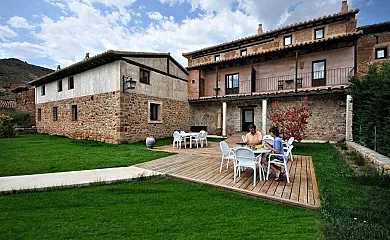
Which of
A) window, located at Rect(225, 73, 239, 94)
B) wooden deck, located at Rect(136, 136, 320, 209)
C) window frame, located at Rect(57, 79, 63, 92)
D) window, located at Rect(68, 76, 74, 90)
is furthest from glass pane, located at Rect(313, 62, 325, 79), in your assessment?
window frame, located at Rect(57, 79, 63, 92)

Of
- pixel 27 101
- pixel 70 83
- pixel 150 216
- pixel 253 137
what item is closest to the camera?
pixel 150 216

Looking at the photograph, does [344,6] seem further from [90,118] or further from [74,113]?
[74,113]

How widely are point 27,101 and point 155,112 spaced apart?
1670cm

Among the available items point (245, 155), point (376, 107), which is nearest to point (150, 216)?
point (245, 155)

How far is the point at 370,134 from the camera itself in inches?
285

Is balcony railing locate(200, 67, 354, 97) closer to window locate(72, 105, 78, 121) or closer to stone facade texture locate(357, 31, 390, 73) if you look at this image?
stone facade texture locate(357, 31, 390, 73)

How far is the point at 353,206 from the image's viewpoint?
3.22 meters

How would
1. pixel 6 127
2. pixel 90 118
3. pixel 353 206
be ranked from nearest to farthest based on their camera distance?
pixel 353 206 < pixel 90 118 < pixel 6 127

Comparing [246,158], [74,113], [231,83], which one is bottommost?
[246,158]

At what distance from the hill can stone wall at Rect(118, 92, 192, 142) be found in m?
33.0

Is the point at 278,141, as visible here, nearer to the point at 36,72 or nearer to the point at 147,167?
the point at 147,167

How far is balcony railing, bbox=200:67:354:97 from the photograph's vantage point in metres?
13.8

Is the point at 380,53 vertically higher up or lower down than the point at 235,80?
higher up

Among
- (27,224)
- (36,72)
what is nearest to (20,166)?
(27,224)
